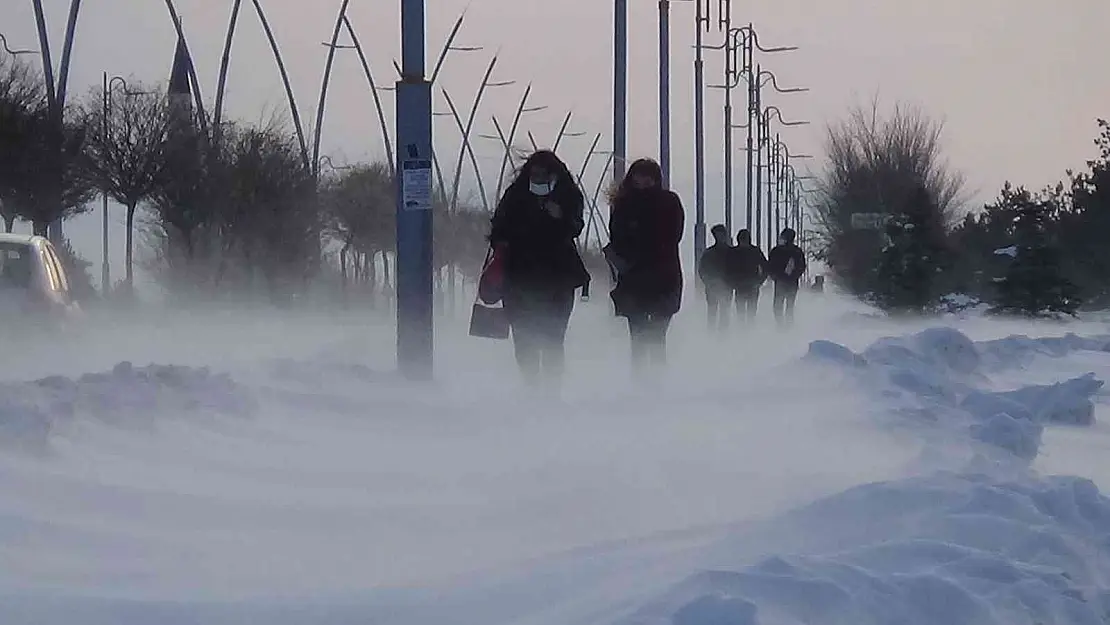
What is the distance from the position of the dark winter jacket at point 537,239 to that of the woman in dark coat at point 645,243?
1.11 meters

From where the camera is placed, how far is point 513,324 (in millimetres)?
9547

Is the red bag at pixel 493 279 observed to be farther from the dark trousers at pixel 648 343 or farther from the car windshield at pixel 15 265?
the car windshield at pixel 15 265

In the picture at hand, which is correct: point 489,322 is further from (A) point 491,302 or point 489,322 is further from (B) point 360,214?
(B) point 360,214

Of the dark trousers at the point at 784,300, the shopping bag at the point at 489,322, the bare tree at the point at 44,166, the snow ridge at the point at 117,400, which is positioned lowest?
the dark trousers at the point at 784,300

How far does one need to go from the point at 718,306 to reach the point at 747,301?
2.12 metres

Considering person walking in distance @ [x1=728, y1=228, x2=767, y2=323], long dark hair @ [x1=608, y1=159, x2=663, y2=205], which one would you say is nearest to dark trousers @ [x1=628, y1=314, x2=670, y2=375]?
long dark hair @ [x1=608, y1=159, x2=663, y2=205]

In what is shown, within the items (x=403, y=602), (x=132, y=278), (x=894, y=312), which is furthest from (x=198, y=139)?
(x=403, y=602)

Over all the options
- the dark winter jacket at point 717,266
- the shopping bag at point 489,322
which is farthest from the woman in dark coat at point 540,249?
the dark winter jacket at point 717,266

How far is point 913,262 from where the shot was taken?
148ft

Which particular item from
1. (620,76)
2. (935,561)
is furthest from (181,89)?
(935,561)

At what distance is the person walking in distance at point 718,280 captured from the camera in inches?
860

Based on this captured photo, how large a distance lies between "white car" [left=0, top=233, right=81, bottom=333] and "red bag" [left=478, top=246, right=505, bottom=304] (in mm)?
7596

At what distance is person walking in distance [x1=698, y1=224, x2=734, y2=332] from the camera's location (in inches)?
860

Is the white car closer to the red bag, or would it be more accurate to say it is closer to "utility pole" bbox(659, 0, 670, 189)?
the red bag
